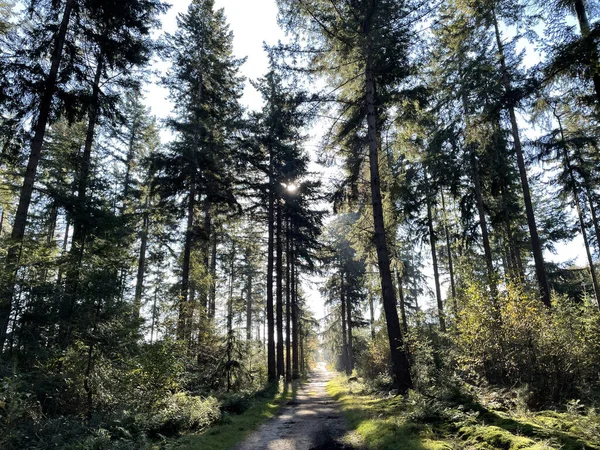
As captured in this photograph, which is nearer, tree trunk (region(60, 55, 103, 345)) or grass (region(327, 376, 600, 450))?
grass (region(327, 376, 600, 450))

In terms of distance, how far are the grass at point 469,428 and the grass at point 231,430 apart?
306 cm

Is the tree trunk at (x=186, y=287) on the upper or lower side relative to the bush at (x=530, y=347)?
upper

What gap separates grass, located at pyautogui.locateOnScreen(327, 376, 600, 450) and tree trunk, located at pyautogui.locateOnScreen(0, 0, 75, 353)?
911 centimetres

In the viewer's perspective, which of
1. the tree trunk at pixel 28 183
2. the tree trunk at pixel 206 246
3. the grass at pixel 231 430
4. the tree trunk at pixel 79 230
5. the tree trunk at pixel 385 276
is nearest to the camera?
the grass at pixel 231 430

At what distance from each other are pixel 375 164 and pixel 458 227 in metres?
12.7

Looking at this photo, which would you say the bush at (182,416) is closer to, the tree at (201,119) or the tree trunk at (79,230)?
the tree trunk at (79,230)

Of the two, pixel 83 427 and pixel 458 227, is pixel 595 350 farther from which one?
pixel 458 227

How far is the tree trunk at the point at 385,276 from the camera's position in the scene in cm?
1133

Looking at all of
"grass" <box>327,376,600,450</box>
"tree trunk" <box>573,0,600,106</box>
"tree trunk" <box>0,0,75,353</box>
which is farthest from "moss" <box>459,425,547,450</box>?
"tree trunk" <box>0,0,75,353</box>

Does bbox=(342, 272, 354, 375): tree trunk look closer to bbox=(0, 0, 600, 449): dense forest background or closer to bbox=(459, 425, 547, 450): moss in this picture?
bbox=(0, 0, 600, 449): dense forest background

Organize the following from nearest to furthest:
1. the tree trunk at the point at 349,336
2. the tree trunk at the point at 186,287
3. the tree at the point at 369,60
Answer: the tree at the point at 369,60 < the tree trunk at the point at 186,287 < the tree trunk at the point at 349,336

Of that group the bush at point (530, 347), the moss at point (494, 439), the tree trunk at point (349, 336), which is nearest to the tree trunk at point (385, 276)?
the bush at point (530, 347)

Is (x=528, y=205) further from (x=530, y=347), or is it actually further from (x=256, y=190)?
(x=256, y=190)

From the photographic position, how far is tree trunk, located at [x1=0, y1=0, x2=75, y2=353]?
26.6ft
